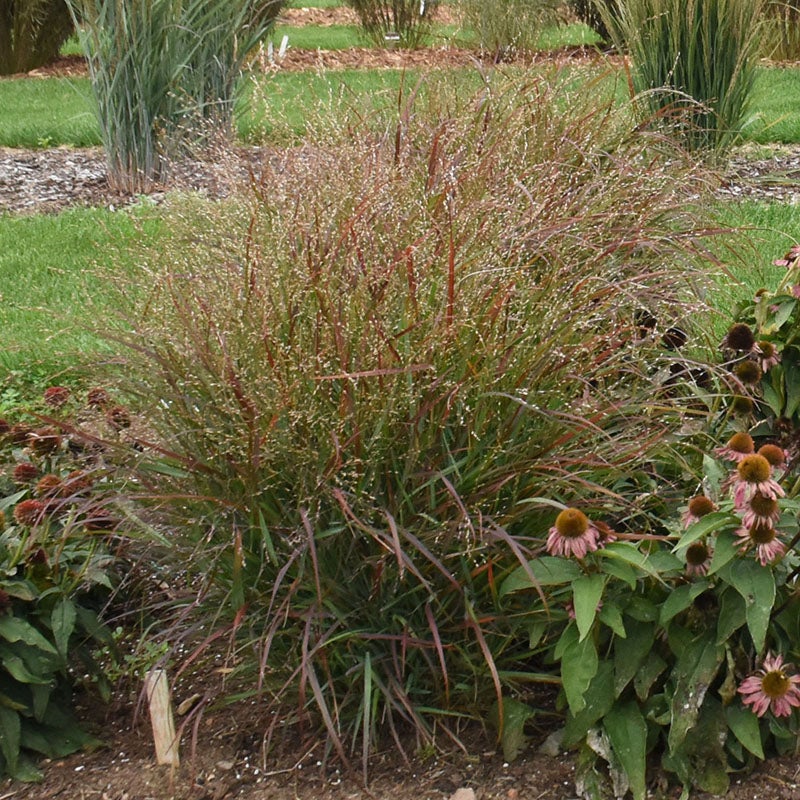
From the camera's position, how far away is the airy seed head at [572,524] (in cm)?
213

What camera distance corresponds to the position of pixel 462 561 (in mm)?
2449

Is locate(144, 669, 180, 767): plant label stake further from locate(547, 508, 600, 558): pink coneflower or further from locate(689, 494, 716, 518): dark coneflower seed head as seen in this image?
locate(689, 494, 716, 518): dark coneflower seed head

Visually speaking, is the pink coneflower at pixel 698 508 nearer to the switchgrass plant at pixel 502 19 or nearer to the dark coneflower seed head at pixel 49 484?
the dark coneflower seed head at pixel 49 484

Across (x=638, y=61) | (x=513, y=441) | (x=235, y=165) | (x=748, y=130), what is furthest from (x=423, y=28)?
(x=513, y=441)

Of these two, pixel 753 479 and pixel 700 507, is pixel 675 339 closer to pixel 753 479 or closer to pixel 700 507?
pixel 700 507

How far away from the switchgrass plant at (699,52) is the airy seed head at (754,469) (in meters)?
4.94

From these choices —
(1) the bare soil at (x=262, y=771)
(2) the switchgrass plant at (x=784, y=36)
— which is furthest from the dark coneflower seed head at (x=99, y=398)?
(2) the switchgrass plant at (x=784, y=36)

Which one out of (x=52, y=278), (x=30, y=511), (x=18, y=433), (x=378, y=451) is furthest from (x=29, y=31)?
(x=378, y=451)

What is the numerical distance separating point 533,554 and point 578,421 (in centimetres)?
37

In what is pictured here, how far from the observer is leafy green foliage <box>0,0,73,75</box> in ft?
51.0

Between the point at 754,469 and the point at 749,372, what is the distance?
869mm

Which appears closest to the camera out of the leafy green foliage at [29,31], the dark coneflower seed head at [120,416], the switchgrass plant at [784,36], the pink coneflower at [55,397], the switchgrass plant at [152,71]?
the dark coneflower seed head at [120,416]

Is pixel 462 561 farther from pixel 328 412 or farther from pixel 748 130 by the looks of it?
pixel 748 130

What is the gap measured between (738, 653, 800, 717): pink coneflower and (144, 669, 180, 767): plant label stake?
4.12ft
